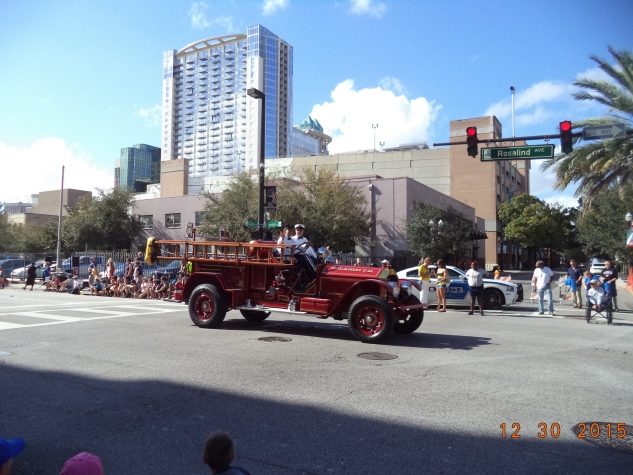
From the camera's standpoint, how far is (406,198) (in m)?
30.5

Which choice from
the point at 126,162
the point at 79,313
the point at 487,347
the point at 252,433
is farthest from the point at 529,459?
the point at 126,162

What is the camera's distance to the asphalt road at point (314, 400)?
169 inches

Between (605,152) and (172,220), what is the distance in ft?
111

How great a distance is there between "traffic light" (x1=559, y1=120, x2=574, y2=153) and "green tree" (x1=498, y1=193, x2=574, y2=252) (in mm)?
44989

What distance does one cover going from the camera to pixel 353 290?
9.89 meters

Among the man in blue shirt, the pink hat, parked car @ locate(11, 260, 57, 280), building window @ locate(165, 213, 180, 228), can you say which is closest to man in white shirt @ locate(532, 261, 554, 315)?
the man in blue shirt

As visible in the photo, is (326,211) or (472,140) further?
(326,211)

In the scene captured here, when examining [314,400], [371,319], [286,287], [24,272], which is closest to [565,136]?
[371,319]

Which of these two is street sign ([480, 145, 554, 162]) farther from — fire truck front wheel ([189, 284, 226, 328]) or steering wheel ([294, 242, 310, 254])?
fire truck front wheel ([189, 284, 226, 328])

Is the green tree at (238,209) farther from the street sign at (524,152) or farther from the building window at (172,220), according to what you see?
the street sign at (524,152)

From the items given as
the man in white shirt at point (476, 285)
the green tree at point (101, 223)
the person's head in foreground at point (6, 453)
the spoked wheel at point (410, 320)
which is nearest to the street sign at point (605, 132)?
the man in white shirt at point (476, 285)

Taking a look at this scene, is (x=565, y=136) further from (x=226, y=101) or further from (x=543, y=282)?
(x=226, y=101)

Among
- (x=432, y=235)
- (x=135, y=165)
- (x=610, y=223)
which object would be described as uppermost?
(x=135, y=165)

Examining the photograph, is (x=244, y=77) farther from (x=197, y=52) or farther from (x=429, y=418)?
(x=429, y=418)
